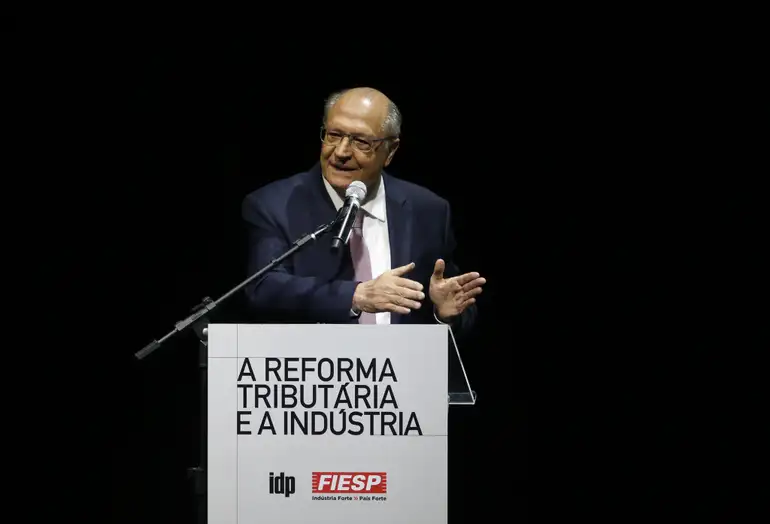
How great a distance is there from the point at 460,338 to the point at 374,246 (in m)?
0.47

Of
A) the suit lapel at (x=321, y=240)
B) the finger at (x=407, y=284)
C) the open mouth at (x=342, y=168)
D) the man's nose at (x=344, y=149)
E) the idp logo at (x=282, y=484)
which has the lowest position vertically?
the idp logo at (x=282, y=484)

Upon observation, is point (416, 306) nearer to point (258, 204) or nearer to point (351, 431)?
point (351, 431)

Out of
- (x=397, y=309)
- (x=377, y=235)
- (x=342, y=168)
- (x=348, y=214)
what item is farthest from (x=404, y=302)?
(x=342, y=168)

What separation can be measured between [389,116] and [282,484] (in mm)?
1427

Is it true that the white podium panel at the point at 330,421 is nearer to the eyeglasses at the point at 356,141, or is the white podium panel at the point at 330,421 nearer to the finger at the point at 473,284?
the finger at the point at 473,284

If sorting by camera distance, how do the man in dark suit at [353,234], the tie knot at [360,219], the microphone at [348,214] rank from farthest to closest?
1. the tie knot at [360,219]
2. the man in dark suit at [353,234]
3. the microphone at [348,214]

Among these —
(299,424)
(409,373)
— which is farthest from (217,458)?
(409,373)

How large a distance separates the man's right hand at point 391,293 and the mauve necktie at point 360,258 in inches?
10.3

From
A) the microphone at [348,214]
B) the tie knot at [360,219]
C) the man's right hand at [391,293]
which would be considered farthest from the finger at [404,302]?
the tie knot at [360,219]

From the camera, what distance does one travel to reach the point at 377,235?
420 cm

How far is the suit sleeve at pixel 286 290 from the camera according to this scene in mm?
3955

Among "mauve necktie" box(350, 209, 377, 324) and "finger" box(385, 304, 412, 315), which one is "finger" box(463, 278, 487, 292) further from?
"mauve necktie" box(350, 209, 377, 324)

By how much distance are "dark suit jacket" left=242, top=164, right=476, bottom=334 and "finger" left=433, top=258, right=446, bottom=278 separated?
0.19 m

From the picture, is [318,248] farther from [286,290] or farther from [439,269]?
[439,269]
